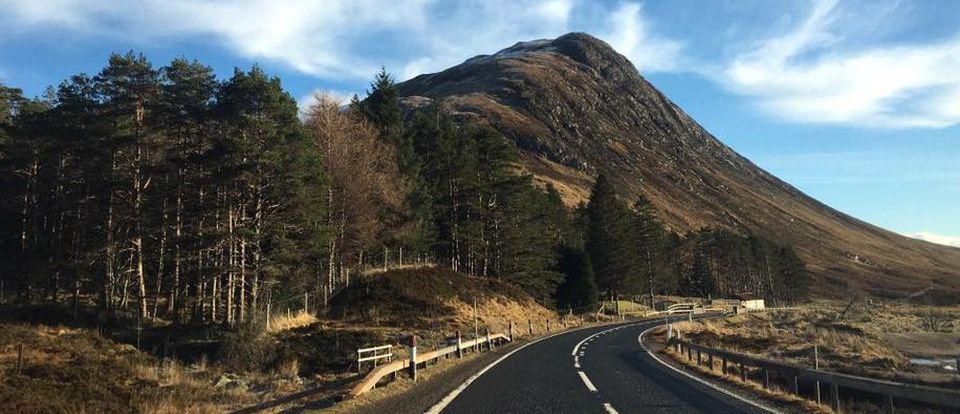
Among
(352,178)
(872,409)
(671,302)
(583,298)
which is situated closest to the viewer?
(872,409)

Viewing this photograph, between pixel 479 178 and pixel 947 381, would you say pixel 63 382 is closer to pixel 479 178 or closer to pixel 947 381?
pixel 947 381

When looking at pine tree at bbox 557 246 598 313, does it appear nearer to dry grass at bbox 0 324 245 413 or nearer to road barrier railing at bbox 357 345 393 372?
road barrier railing at bbox 357 345 393 372

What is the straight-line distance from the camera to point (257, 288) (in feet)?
120

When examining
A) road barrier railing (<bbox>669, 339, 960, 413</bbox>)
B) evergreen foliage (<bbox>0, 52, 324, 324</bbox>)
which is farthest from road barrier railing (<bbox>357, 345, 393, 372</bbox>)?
evergreen foliage (<bbox>0, 52, 324, 324</bbox>)

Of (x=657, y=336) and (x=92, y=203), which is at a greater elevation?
(x=92, y=203)

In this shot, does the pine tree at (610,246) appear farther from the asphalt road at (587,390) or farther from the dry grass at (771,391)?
the asphalt road at (587,390)

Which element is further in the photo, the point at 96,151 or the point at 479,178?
the point at 479,178

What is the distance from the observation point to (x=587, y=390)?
45.3 feet

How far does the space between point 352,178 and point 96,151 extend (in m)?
16.1

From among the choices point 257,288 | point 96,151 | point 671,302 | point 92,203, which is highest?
point 96,151

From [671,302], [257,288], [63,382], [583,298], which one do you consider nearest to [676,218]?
[671,302]

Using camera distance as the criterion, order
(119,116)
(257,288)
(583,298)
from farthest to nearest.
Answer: (583,298) < (119,116) < (257,288)

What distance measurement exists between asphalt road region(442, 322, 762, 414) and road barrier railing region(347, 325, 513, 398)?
6.67 ft

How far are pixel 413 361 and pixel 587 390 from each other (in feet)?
17.4
